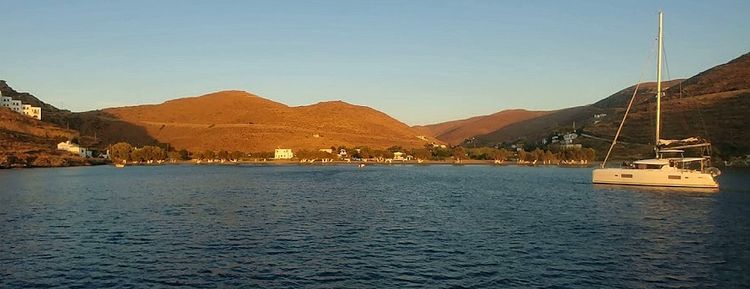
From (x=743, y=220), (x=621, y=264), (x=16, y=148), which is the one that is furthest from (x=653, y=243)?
(x=16, y=148)

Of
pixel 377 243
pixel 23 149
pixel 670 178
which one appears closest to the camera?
pixel 377 243

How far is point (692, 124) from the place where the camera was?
188m

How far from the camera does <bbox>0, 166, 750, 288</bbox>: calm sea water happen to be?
96.4 ft

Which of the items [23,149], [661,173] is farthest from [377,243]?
[23,149]

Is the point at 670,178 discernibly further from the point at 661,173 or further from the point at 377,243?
the point at 377,243

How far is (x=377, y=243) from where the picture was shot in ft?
128

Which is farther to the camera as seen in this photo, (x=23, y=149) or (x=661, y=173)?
(x=23, y=149)

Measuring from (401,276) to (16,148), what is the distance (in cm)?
18051

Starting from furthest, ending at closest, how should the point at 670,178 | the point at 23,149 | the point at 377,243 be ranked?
1. the point at 23,149
2. the point at 670,178
3. the point at 377,243

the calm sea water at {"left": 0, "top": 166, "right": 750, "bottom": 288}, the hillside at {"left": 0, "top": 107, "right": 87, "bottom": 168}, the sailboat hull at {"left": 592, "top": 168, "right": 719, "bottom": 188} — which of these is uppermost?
the hillside at {"left": 0, "top": 107, "right": 87, "bottom": 168}

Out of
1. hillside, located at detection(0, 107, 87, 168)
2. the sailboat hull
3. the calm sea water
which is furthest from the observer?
hillside, located at detection(0, 107, 87, 168)

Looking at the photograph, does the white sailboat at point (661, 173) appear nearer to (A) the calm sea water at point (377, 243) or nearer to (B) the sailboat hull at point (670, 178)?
(B) the sailboat hull at point (670, 178)

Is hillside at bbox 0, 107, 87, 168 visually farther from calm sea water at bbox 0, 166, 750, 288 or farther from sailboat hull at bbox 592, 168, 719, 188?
sailboat hull at bbox 592, 168, 719, 188

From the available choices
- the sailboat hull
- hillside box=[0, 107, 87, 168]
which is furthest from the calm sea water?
hillside box=[0, 107, 87, 168]
